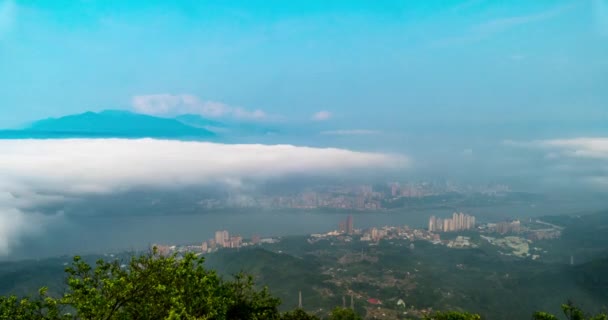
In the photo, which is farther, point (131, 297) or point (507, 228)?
point (507, 228)

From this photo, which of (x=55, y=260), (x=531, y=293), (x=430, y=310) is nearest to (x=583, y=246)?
(x=531, y=293)

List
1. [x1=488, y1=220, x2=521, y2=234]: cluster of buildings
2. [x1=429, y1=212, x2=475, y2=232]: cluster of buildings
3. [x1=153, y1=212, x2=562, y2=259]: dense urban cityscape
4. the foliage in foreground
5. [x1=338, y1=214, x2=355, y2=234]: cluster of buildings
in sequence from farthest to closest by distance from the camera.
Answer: [x1=338, y1=214, x2=355, y2=234]: cluster of buildings < [x1=429, y1=212, x2=475, y2=232]: cluster of buildings < [x1=488, y1=220, x2=521, y2=234]: cluster of buildings < [x1=153, y1=212, x2=562, y2=259]: dense urban cityscape < the foliage in foreground

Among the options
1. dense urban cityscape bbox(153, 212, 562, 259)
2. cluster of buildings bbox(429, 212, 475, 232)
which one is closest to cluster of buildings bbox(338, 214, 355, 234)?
dense urban cityscape bbox(153, 212, 562, 259)

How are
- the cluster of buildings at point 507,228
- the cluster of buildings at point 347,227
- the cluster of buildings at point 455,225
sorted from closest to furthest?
1. the cluster of buildings at point 507,228
2. the cluster of buildings at point 455,225
3. the cluster of buildings at point 347,227

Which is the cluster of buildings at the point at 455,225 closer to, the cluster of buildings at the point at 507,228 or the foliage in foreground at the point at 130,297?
Answer: the cluster of buildings at the point at 507,228

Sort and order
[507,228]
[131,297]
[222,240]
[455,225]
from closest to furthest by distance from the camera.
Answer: [131,297] < [222,240] < [507,228] < [455,225]

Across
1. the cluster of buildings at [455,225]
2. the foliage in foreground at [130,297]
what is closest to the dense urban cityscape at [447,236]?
the cluster of buildings at [455,225]

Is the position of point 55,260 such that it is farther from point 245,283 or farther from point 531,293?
point 531,293

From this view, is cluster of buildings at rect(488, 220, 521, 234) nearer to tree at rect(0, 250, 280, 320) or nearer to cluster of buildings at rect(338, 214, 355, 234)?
cluster of buildings at rect(338, 214, 355, 234)

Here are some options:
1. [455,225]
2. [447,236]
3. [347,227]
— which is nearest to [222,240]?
[347,227]

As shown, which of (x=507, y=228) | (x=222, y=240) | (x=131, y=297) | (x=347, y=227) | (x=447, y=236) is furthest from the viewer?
(x=347, y=227)

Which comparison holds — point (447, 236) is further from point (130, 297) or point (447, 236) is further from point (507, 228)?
point (130, 297)
